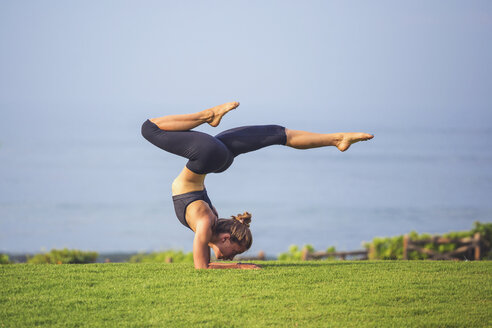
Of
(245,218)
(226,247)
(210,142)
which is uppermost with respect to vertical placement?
(210,142)

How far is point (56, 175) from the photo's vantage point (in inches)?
3460

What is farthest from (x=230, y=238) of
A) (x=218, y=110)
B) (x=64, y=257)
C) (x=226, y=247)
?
(x=64, y=257)

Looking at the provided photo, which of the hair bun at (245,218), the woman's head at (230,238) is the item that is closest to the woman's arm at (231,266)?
the woman's head at (230,238)

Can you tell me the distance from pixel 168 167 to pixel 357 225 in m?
43.6

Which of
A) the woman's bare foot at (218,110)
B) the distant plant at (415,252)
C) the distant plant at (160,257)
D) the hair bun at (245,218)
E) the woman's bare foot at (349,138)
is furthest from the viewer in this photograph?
the distant plant at (160,257)

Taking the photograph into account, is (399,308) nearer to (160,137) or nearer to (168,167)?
(160,137)

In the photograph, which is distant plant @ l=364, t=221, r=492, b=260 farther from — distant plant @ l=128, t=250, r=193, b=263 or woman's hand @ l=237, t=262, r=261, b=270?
woman's hand @ l=237, t=262, r=261, b=270

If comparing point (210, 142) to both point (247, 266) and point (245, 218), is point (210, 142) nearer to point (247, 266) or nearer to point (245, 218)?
point (245, 218)

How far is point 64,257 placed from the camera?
38.3ft

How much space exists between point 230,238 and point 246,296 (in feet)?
3.46

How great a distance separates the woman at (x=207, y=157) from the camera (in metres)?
6.30

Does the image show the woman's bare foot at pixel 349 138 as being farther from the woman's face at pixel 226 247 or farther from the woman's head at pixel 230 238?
the woman's face at pixel 226 247

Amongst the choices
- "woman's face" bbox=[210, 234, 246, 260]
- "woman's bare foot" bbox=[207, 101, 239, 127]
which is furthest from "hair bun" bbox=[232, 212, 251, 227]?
"woman's bare foot" bbox=[207, 101, 239, 127]

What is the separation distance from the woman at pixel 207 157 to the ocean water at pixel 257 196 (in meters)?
37.8
